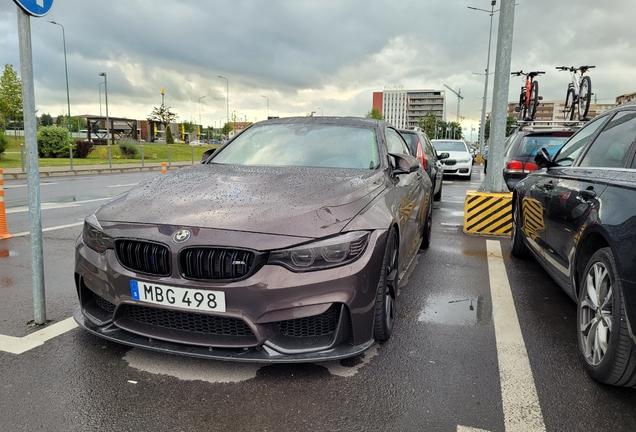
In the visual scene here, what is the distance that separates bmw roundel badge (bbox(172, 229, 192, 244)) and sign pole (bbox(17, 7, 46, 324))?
1210 millimetres

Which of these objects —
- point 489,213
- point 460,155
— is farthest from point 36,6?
point 460,155

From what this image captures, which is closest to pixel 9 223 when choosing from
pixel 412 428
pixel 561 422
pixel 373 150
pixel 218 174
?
pixel 218 174

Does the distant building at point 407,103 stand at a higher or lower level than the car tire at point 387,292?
higher

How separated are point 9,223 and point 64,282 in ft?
13.3

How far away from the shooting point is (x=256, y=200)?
2.80m

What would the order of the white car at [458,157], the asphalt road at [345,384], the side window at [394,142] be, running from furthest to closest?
the white car at [458,157]
the side window at [394,142]
the asphalt road at [345,384]

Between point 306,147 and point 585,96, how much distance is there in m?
11.0

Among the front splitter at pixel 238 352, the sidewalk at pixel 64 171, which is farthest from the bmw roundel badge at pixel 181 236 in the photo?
the sidewalk at pixel 64 171

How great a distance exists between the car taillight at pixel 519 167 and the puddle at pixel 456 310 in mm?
5100

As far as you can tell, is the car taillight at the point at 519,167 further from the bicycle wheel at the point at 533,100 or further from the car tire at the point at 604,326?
the bicycle wheel at the point at 533,100

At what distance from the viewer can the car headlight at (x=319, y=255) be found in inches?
95.2

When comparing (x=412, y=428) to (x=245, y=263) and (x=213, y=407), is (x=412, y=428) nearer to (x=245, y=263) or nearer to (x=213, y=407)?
(x=213, y=407)

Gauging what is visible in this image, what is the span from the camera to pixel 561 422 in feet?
7.47

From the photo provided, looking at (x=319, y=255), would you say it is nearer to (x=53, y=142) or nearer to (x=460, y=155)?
(x=460, y=155)
